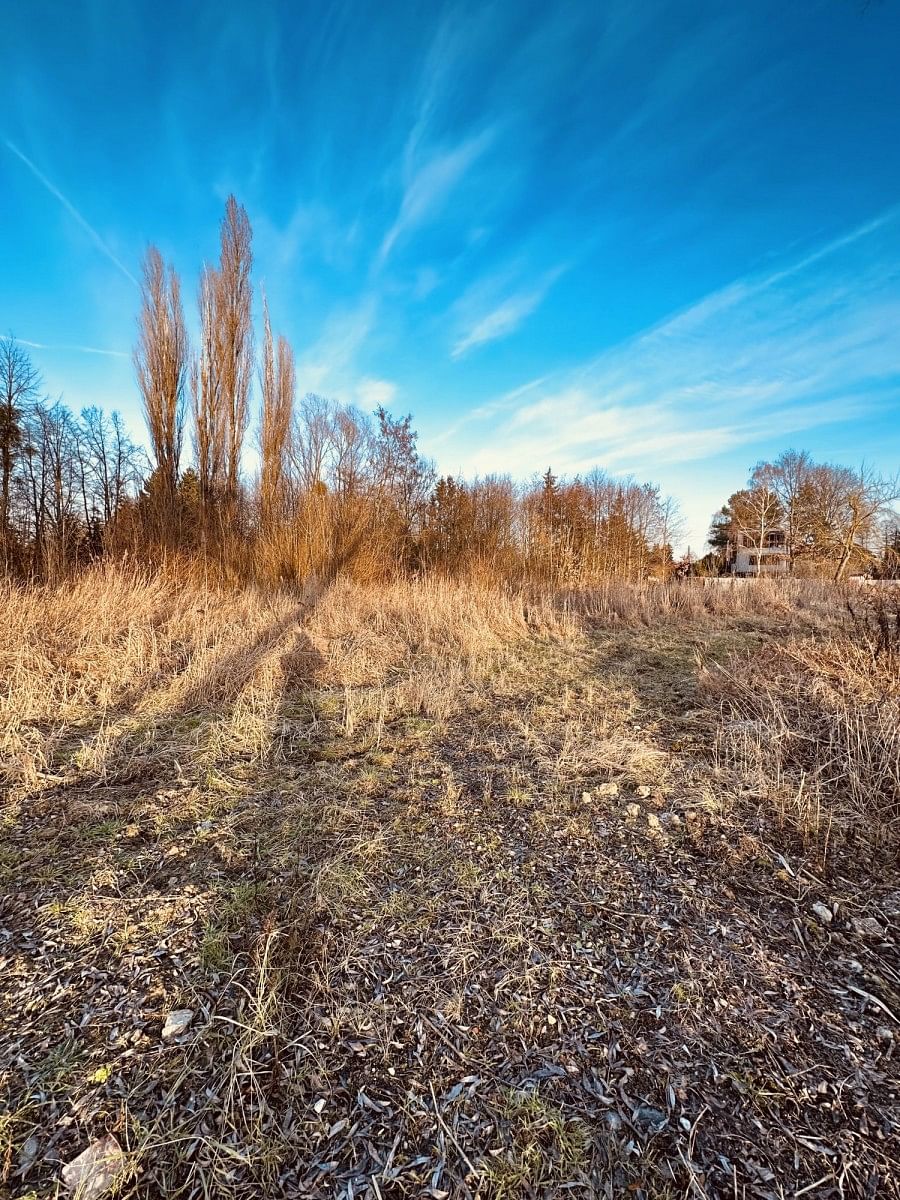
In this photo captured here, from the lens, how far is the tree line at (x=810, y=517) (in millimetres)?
17188

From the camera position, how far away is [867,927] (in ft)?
5.94

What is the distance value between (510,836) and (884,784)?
2067mm

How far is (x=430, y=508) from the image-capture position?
15438 mm

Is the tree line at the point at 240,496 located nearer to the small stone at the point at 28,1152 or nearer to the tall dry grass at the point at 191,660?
the tall dry grass at the point at 191,660

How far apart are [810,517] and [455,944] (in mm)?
29988

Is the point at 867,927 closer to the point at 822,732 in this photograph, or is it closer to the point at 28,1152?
the point at 822,732

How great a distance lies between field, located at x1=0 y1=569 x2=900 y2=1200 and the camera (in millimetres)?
1146

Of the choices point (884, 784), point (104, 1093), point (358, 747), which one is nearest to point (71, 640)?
point (358, 747)

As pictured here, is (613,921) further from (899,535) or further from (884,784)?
(899,535)

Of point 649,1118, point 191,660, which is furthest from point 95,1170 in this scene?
point 191,660

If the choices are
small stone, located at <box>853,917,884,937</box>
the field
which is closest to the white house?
the field

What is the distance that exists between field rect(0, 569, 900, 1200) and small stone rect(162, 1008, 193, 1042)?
0.06ft

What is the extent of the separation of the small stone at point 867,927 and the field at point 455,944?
0.04 metres

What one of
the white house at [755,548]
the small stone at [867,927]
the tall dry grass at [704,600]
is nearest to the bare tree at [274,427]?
the tall dry grass at [704,600]
